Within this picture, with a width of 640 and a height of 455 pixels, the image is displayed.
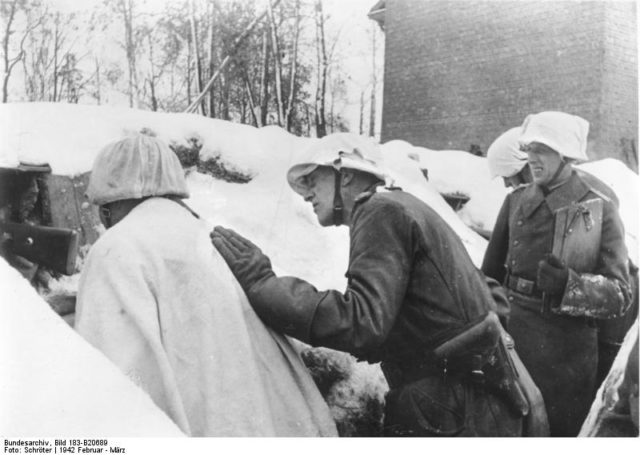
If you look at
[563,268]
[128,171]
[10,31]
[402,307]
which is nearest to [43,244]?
[128,171]

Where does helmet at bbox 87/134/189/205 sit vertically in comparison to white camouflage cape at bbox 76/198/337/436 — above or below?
above

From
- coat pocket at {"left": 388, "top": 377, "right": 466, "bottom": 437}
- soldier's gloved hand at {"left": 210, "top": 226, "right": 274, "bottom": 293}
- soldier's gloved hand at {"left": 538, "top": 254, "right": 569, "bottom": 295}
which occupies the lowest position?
coat pocket at {"left": 388, "top": 377, "right": 466, "bottom": 437}

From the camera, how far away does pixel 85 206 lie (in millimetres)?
3162

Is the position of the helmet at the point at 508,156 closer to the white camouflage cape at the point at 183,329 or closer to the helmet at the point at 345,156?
the helmet at the point at 345,156

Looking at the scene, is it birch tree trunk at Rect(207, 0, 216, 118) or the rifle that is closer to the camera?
the rifle

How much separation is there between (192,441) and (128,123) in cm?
221

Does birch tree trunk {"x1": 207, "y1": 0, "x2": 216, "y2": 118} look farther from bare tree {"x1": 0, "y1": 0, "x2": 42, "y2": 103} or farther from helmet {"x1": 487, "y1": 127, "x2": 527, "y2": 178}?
helmet {"x1": 487, "y1": 127, "x2": 527, "y2": 178}

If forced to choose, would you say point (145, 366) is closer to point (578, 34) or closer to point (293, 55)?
point (293, 55)

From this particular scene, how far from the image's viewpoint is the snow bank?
68.7 inches

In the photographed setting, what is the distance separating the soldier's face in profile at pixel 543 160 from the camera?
2.97 m

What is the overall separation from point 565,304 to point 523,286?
252 millimetres

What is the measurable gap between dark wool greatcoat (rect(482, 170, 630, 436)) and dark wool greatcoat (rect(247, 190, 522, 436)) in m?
0.98

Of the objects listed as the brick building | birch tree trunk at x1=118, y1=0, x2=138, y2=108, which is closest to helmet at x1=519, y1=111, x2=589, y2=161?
the brick building

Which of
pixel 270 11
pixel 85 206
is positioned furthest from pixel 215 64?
pixel 85 206
